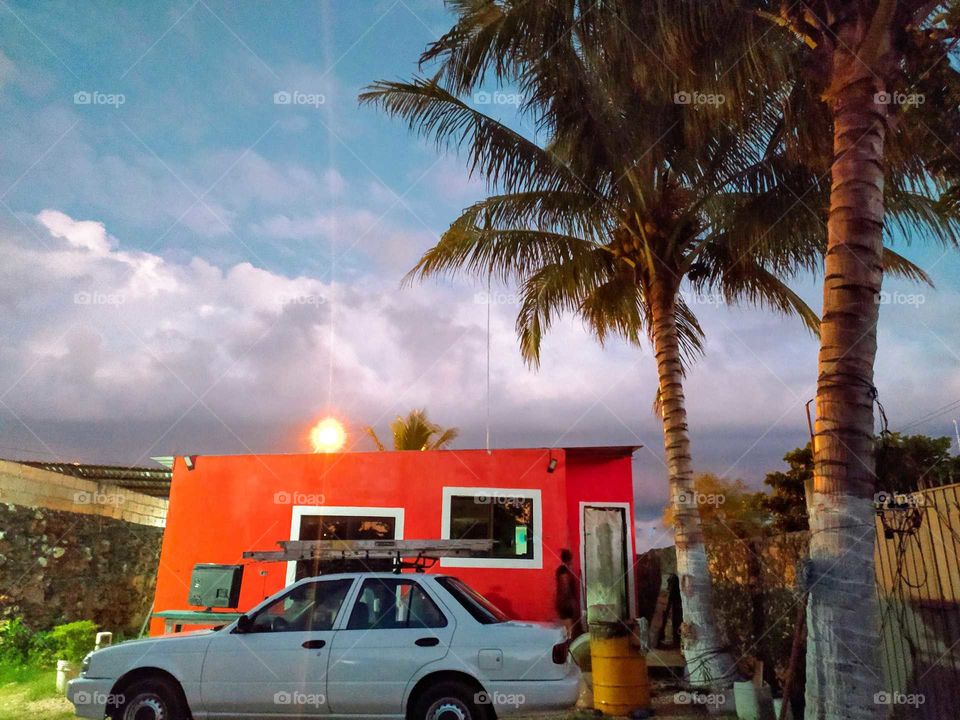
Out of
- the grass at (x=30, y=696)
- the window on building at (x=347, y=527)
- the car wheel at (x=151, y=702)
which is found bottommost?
Result: the grass at (x=30, y=696)

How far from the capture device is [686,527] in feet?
30.4

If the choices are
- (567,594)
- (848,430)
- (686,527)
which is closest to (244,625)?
(848,430)

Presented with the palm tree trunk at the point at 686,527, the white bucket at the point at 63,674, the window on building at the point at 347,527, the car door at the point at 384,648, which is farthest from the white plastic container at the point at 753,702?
the white bucket at the point at 63,674

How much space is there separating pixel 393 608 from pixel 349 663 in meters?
0.58

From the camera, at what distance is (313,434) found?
1766 centimetres

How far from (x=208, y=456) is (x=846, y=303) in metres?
10.9

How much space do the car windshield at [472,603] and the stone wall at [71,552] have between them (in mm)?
8365

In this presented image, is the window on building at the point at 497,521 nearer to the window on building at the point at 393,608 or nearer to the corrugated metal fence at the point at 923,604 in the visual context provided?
the window on building at the point at 393,608

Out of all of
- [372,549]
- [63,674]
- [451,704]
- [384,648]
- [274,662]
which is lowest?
[63,674]

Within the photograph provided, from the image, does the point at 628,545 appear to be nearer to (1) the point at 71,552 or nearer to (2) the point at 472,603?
(2) the point at 472,603

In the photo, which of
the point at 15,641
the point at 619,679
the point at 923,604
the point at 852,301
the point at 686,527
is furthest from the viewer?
the point at 15,641

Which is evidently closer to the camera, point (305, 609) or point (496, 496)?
point (305, 609)

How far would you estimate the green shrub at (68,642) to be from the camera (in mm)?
10547

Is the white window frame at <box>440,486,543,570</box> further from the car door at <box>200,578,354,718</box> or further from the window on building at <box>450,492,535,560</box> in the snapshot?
the car door at <box>200,578,354,718</box>
